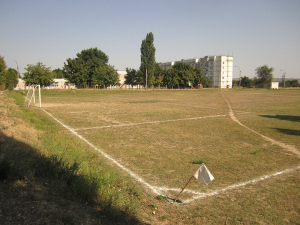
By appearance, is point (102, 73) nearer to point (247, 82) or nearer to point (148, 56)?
point (148, 56)

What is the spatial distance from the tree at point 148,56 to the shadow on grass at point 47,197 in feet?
202

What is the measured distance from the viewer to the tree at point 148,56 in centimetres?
6486

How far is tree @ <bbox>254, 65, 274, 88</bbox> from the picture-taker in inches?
4008

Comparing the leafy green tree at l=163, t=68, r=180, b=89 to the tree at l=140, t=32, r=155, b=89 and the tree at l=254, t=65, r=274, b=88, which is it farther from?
the tree at l=254, t=65, r=274, b=88

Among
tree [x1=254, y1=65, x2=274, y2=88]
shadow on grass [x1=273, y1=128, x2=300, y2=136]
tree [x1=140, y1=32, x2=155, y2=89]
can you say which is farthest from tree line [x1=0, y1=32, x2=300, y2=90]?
shadow on grass [x1=273, y1=128, x2=300, y2=136]

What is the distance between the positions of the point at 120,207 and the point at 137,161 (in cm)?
260

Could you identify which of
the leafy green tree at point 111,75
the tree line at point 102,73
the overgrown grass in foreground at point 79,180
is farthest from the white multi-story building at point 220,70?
the overgrown grass in foreground at point 79,180

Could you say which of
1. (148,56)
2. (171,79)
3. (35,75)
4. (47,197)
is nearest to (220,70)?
(171,79)

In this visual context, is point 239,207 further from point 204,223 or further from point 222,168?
point 222,168

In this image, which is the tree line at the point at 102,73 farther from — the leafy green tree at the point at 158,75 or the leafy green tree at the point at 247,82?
the leafy green tree at the point at 247,82

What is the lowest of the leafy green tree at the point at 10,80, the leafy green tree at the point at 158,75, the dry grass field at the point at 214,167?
the dry grass field at the point at 214,167

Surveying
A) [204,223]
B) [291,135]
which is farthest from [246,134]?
[204,223]

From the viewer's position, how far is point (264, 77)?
103m

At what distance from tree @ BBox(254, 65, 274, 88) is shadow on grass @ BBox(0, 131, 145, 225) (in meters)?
110
